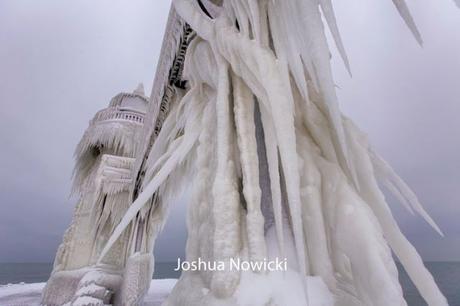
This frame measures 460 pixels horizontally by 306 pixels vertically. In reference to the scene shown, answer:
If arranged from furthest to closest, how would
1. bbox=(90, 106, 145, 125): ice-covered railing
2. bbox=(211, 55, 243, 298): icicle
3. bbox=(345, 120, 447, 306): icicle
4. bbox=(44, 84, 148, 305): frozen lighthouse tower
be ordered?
bbox=(90, 106, 145, 125): ice-covered railing < bbox=(44, 84, 148, 305): frozen lighthouse tower < bbox=(211, 55, 243, 298): icicle < bbox=(345, 120, 447, 306): icicle

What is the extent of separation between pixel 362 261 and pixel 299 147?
0.59 m

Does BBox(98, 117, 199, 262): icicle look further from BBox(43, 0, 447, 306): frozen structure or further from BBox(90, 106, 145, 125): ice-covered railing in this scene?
BBox(90, 106, 145, 125): ice-covered railing

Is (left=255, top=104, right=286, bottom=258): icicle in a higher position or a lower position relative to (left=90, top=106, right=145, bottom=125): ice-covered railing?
lower

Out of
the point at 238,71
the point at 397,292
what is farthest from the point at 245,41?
the point at 397,292

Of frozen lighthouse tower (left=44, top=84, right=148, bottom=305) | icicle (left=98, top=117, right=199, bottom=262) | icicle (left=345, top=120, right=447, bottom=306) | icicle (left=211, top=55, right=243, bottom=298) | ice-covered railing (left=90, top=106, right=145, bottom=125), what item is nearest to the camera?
icicle (left=345, top=120, right=447, bottom=306)

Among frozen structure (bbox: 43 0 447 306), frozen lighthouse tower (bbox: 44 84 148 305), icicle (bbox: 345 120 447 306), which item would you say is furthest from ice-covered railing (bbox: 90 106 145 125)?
icicle (bbox: 345 120 447 306)

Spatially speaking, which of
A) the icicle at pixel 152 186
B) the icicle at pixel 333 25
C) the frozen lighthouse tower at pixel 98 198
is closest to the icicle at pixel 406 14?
the icicle at pixel 333 25

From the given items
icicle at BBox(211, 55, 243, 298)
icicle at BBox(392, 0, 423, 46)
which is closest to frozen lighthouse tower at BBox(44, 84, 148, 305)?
icicle at BBox(211, 55, 243, 298)

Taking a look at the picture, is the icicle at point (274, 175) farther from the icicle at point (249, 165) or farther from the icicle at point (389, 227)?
the icicle at point (389, 227)

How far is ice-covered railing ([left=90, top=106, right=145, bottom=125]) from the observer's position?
21.6 feet

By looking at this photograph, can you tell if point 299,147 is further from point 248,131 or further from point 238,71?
point 238,71

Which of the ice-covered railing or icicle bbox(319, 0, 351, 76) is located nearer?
icicle bbox(319, 0, 351, 76)

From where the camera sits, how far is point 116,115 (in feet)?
21.7

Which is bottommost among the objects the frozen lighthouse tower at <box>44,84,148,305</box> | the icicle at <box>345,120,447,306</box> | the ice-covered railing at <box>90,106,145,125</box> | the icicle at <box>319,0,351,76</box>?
the icicle at <box>345,120,447,306</box>
